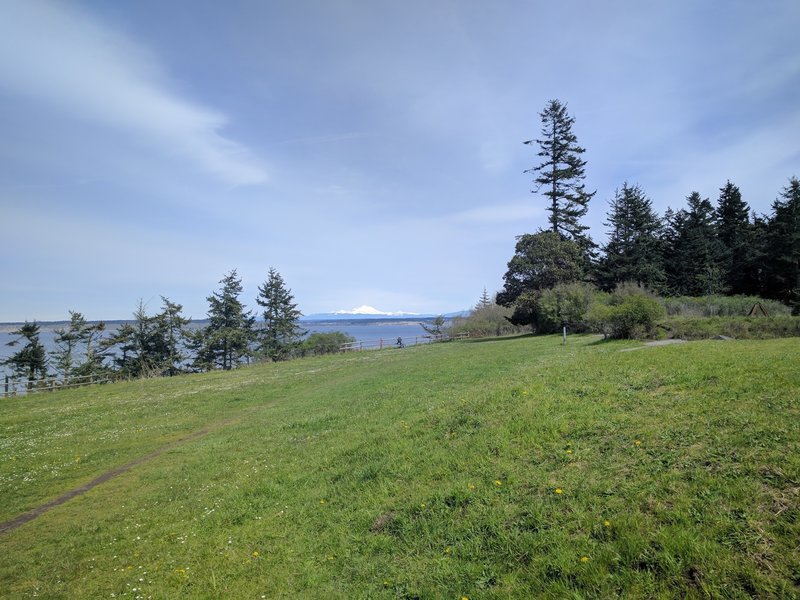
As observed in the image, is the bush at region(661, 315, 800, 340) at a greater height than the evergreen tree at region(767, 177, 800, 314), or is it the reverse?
the evergreen tree at region(767, 177, 800, 314)

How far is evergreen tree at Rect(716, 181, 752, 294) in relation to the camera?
4622 cm

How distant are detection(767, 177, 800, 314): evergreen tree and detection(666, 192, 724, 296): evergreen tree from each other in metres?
6.48

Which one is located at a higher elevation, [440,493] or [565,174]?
[565,174]

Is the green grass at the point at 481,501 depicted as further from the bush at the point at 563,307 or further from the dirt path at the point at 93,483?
the bush at the point at 563,307

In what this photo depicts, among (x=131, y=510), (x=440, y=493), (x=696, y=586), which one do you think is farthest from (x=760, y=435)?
(x=131, y=510)

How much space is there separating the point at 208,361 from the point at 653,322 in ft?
165

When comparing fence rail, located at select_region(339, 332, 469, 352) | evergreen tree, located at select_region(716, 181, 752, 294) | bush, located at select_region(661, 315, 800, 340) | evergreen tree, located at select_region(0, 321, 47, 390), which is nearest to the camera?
bush, located at select_region(661, 315, 800, 340)

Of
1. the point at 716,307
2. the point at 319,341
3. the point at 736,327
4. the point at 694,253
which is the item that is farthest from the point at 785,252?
the point at 319,341

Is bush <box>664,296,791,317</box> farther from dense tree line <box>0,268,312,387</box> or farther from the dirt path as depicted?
dense tree line <box>0,268,312,387</box>

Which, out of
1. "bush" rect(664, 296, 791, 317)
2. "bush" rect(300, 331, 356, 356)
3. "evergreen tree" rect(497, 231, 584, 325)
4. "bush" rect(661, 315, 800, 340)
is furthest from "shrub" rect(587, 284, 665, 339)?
"bush" rect(300, 331, 356, 356)

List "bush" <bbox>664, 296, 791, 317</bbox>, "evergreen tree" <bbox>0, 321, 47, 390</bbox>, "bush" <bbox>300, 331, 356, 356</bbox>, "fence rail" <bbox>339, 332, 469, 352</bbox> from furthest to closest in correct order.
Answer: "bush" <bbox>300, 331, 356, 356</bbox>, "fence rail" <bbox>339, 332, 469, 352</bbox>, "evergreen tree" <bbox>0, 321, 47, 390</bbox>, "bush" <bbox>664, 296, 791, 317</bbox>

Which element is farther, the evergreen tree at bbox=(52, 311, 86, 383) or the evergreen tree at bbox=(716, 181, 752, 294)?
the evergreen tree at bbox=(716, 181, 752, 294)

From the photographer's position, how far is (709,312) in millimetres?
28312

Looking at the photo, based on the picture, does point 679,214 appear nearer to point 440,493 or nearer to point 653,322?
point 653,322
